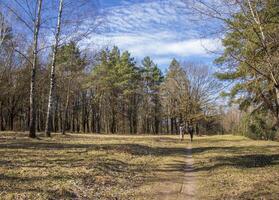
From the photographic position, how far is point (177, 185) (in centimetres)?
1262

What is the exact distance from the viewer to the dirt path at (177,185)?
11117mm

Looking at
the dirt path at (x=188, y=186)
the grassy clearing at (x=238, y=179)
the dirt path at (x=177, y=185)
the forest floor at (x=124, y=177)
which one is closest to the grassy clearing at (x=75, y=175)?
the forest floor at (x=124, y=177)

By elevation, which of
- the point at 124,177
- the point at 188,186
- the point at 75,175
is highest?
the point at 75,175

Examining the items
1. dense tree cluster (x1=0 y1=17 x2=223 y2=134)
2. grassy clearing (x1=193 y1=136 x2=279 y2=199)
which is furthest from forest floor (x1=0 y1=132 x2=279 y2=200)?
dense tree cluster (x1=0 y1=17 x2=223 y2=134)

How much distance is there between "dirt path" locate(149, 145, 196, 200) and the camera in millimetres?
11117

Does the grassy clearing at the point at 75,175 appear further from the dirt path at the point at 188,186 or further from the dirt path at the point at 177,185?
the dirt path at the point at 188,186

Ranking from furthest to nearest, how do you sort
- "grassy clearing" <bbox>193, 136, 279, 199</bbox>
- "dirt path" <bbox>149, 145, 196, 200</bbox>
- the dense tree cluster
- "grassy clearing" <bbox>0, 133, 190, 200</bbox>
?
the dense tree cluster < "grassy clearing" <bbox>193, 136, 279, 199</bbox> < "dirt path" <bbox>149, 145, 196, 200</bbox> < "grassy clearing" <bbox>0, 133, 190, 200</bbox>

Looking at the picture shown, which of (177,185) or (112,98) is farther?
(112,98)

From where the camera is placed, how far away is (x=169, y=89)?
71375 millimetres

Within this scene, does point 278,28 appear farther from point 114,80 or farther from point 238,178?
Result: point 114,80

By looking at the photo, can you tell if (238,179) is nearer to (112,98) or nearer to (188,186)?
(188,186)

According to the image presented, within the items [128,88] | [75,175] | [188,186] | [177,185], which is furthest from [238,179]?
[128,88]

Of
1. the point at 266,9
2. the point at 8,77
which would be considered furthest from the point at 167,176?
the point at 8,77

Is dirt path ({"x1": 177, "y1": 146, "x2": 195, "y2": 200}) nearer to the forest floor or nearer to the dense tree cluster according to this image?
the forest floor
